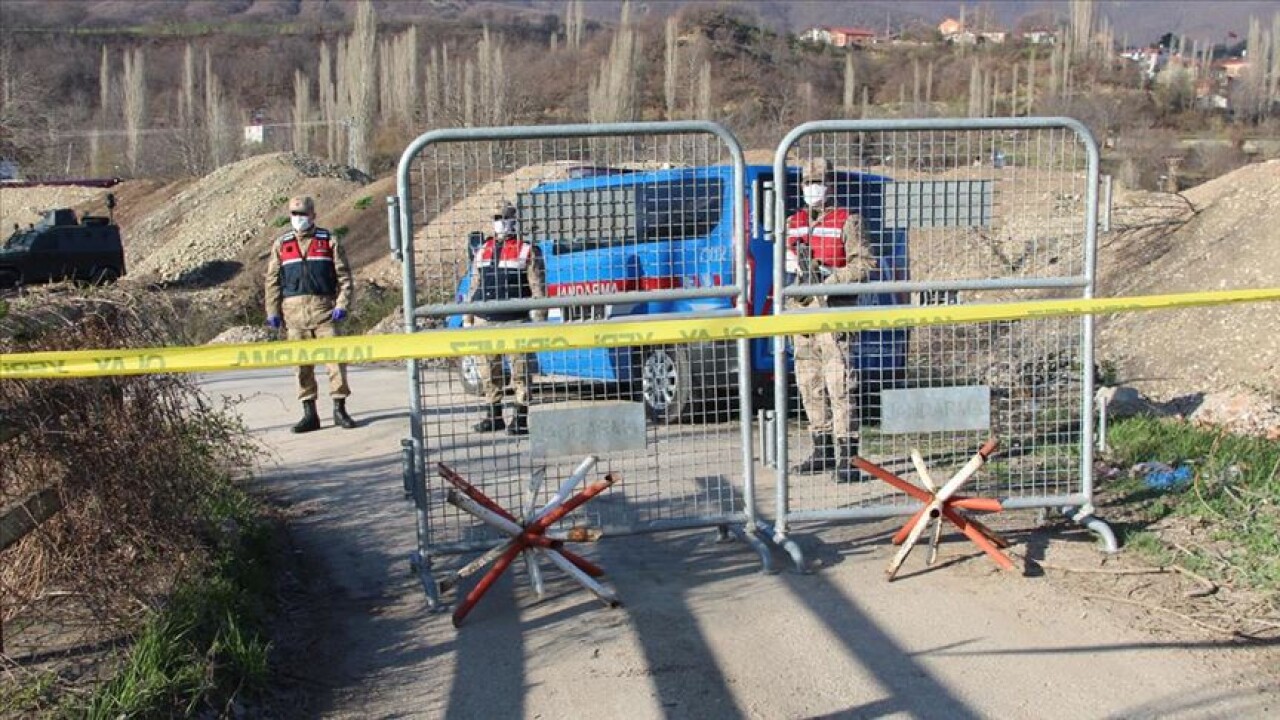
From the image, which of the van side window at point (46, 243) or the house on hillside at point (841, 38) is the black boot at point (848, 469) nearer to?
the van side window at point (46, 243)

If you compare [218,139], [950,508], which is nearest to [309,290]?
[950,508]

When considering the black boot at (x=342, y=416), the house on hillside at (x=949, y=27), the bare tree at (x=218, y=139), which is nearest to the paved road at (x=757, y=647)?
the black boot at (x=342, y=416)

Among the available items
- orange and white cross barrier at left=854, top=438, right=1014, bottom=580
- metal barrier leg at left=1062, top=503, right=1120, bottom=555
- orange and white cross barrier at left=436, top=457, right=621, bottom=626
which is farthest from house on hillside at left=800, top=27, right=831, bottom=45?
orange and white cross barrier at left=436, top=457, right=621, bottom=626

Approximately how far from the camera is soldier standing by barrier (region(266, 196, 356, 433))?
10.0 m

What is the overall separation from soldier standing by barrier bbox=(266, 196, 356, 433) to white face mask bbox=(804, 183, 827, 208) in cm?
413

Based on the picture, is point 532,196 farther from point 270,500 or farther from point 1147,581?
point 1147,581

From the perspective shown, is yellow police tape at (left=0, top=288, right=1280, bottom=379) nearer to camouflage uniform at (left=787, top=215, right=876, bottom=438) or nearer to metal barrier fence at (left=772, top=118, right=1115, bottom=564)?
metal barrier fence at (left=772, top=118, right=1115, bottom=564)

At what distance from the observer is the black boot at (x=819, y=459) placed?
7379mm

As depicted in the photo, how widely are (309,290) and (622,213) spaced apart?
14.0ft

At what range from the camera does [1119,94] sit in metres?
49.0

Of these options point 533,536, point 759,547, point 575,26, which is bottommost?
point 759,547

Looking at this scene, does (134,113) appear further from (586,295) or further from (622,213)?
(586,295)

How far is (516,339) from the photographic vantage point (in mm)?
5375

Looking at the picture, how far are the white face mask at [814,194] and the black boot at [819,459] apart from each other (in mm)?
1356
